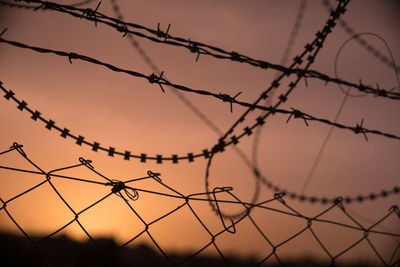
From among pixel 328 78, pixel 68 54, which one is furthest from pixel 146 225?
pixel 328 78

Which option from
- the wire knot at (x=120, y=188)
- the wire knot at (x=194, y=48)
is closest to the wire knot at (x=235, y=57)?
the wire knot at (x=194, y=48)

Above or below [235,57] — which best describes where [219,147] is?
below

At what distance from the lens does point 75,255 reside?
4.19 meters

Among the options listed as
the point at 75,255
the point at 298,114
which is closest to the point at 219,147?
the point at 298,114

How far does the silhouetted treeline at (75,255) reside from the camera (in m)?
2.37

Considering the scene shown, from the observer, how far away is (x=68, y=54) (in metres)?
1.87

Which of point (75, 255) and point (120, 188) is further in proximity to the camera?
point (75, 255)

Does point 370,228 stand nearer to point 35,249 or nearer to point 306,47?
point 306,47

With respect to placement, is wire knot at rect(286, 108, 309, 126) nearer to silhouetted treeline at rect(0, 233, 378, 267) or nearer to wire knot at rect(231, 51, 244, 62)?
wire knot at rect(231, 51, 244, 62)

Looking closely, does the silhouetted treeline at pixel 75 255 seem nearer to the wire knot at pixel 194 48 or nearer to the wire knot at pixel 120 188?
the wire knot at pixel 120 188

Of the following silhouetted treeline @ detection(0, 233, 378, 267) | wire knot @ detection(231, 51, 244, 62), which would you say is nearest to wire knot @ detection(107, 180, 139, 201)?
silhouetted treeline @ detection(0, 233, 378, 267)

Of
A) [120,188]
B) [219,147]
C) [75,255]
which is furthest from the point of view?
[75,255]

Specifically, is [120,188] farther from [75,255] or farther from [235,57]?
[75,255]

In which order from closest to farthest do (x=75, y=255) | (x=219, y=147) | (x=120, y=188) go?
(x=120, y=188)
(x=219, y=147)
(x=75, y=255)
